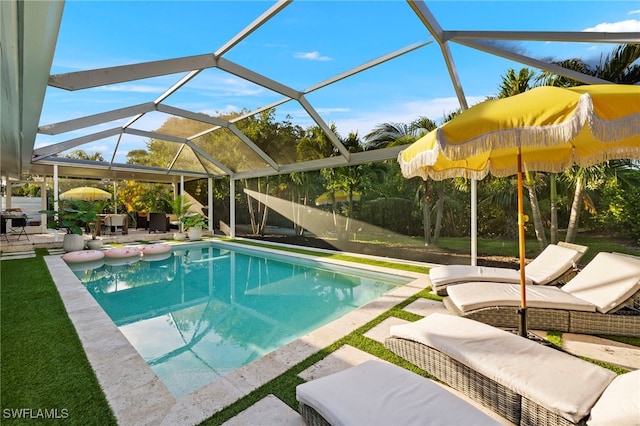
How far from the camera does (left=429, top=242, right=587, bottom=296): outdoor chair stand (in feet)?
16.6

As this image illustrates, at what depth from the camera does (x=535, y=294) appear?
4.18m

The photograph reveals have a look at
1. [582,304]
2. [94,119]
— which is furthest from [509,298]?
[94,119]

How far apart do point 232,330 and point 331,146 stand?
24.3 ft

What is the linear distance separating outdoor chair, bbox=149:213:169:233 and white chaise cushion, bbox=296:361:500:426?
1680cm

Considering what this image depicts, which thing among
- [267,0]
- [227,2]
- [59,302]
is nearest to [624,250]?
[267,0]

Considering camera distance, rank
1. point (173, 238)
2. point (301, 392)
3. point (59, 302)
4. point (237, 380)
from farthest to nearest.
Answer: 1. point (173, 238)
2. point (59, 302)
3. point (237, 380)
4. point (301, 392)

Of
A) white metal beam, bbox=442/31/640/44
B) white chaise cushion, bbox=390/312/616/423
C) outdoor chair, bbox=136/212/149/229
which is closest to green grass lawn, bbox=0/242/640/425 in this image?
white chaise cushion, bbox=390/312/616/423

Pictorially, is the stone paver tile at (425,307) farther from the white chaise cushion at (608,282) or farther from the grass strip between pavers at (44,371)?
the grass strip between pavers at (44,371)

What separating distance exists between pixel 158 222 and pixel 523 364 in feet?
58.6

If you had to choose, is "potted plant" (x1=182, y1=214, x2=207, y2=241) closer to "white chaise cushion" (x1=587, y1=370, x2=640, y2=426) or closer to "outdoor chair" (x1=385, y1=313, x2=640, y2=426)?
"outdoor chair" (x1=385, y1=313, x2=640, y2=426)

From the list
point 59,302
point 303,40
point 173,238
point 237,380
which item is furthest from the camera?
point 173,238

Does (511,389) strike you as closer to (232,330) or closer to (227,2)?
(232,330)

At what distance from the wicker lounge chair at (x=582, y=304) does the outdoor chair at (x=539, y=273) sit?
0.73m

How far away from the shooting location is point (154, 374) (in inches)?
125
